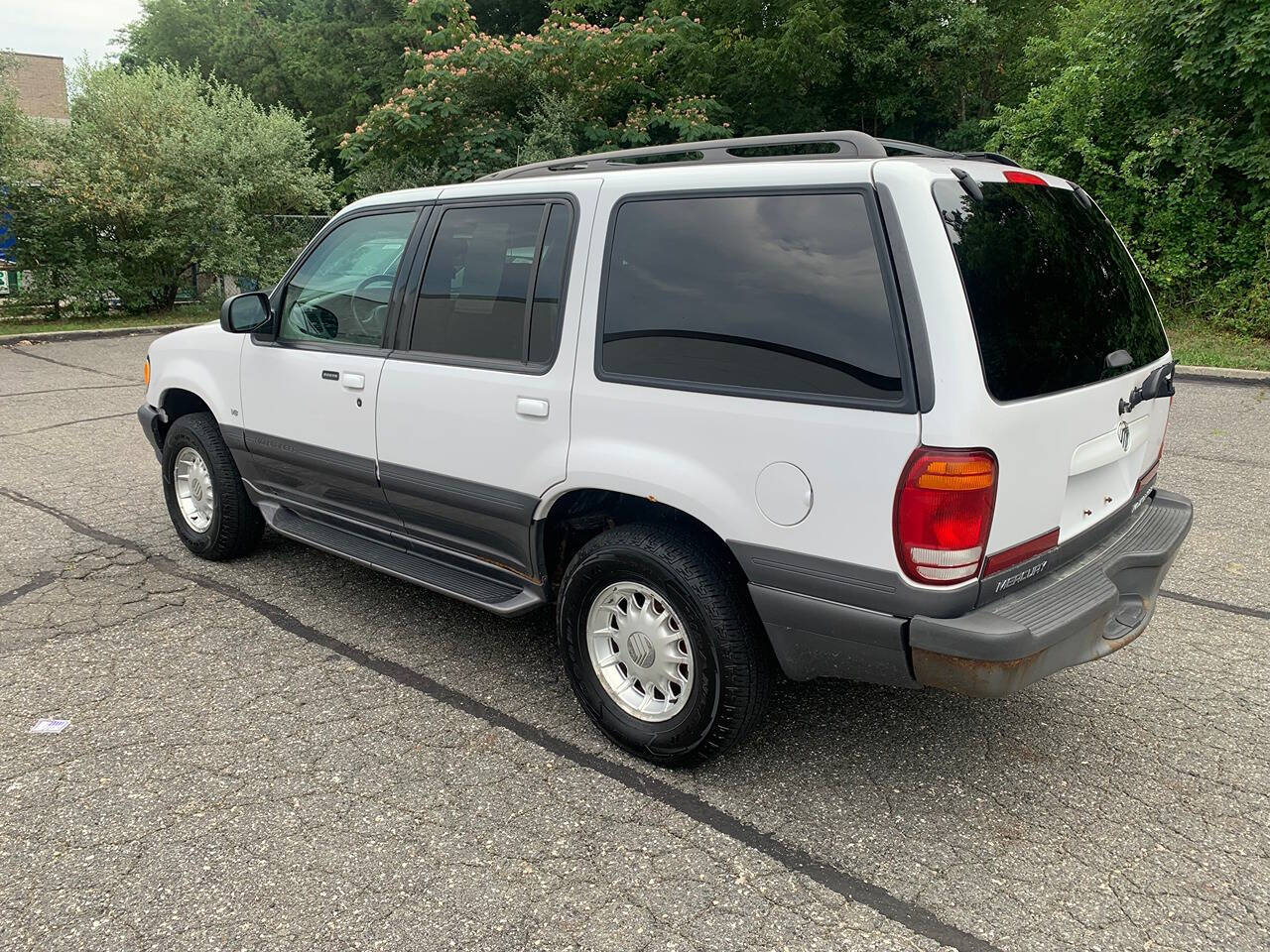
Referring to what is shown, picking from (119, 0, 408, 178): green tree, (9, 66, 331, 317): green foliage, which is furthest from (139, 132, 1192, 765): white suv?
(119, 0, 408, 178): green tree

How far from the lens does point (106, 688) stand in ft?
11.8

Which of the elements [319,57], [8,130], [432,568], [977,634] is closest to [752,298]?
[977,634]

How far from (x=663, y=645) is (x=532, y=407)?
0.93 m

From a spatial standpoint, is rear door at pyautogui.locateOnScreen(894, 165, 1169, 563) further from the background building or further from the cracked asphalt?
the background building

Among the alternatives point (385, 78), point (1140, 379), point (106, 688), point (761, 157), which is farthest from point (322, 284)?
point (385, 78)

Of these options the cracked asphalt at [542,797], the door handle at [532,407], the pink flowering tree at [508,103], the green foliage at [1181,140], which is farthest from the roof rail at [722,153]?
the pink flowering tree at [508,103]

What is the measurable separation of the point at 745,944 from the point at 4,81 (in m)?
19.0

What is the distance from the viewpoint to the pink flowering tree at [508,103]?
18141mm

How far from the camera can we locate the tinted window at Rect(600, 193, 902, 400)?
8.34 ft

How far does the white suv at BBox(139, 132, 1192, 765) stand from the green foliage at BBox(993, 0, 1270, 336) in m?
11.5

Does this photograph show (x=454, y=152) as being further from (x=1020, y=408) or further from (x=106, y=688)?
(x=1020, y=408)

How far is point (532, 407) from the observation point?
3252 millimetres

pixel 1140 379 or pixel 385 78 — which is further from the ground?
pixel 385 78

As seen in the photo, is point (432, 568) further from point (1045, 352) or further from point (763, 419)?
point (1045, 352)
